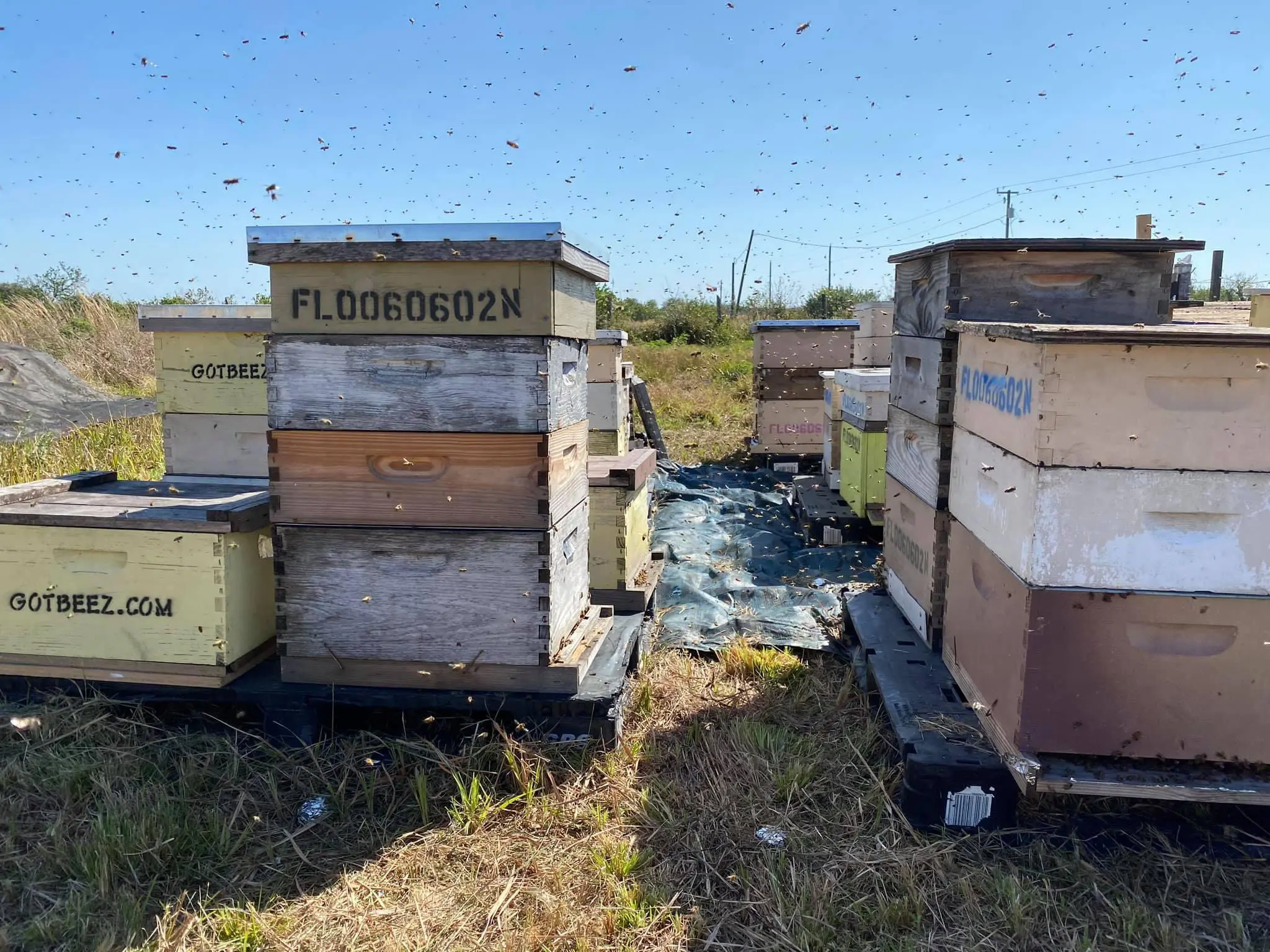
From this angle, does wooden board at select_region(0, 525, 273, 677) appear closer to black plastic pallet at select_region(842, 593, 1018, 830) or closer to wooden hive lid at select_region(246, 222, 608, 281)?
wooden hive lid at select_region(246, 222, 608, 281)

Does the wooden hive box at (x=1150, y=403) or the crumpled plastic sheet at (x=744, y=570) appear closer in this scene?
the wooden hive box at (x=1150, y=403)

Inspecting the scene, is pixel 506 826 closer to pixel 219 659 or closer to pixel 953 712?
pixel 219 659

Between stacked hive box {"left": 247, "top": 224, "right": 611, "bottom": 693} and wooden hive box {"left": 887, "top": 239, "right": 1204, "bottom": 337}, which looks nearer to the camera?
stacked hive box {"left": 247, "top": 224, "right": 611, "bottom": 693}

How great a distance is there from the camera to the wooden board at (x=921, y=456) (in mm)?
3076

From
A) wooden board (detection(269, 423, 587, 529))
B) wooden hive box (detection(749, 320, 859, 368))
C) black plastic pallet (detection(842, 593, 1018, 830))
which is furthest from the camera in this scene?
wooden hive box (detection(749, 320, 859, 368))

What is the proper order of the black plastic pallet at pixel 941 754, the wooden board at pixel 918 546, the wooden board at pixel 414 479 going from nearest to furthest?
the black plastic pallet at pixel 941 754 < the wooden board at pixel 414 479 < the wooden board at pixel 918 546

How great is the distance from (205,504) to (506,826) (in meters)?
1.58

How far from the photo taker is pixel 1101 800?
2.61 meters

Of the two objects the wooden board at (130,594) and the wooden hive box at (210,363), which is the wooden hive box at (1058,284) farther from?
the wooden hive box at (210,363)

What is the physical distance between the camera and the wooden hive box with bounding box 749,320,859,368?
9.50 meters

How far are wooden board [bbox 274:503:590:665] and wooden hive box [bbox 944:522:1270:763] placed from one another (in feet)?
4.78

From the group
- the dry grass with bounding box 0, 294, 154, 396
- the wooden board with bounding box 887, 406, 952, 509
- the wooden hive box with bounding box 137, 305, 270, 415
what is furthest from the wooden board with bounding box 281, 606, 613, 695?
the dry grass with bounding box 0, 294, 154, 396

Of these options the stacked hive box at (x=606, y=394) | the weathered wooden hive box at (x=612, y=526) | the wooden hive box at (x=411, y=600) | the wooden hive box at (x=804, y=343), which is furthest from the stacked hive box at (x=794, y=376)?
the wooden hive box at (x=411, y=600)

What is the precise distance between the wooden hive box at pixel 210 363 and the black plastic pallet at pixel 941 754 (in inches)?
118
